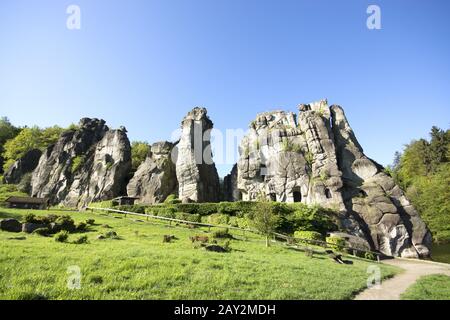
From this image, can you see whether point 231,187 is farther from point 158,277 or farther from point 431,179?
point 158,277

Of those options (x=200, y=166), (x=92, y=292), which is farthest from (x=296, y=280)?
(x=200, y=166)

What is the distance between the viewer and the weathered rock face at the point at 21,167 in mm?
70688

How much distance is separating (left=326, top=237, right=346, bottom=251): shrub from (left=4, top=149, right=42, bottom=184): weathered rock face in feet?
255

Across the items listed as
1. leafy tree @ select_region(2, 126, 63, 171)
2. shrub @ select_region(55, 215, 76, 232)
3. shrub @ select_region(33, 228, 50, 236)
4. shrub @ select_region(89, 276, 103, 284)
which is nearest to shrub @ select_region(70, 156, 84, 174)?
leafy tree @ select_region(2, 126, 63, 171)

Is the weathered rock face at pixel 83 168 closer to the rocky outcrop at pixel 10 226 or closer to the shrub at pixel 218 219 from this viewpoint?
the shrub at pixel 218 219

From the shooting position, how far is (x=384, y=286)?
48.4 feet

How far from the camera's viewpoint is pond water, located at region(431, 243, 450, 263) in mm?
34969

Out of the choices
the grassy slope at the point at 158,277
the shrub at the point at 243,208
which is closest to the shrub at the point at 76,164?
the shrub at the point at 243,208

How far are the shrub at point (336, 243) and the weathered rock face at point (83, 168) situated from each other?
46.0m

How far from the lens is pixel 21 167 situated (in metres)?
72.1

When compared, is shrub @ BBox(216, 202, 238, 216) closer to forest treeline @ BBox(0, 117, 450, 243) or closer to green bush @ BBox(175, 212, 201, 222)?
green bush @ BBox(175, 212, 201, 222)

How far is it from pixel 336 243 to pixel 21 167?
263 ft

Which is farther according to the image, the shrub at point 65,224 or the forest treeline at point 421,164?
the forest treeline at point 421,164

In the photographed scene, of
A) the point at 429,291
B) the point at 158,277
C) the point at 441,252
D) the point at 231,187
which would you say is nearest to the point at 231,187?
the point at 231,187
